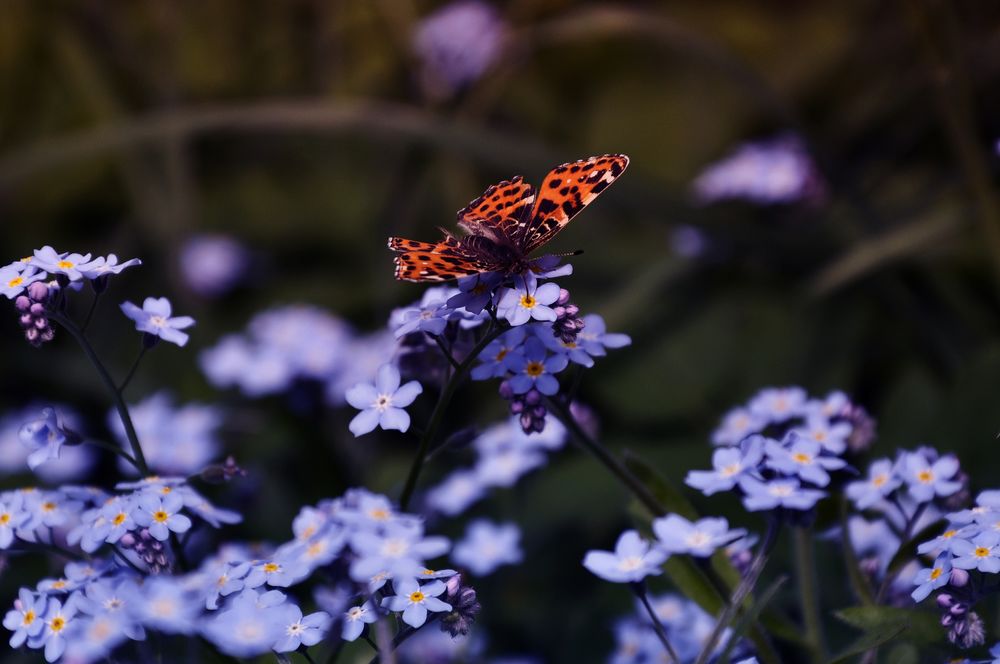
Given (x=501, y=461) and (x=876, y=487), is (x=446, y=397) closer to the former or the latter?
(x=876, y=487)

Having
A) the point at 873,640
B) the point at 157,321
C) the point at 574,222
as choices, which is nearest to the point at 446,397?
the point at 157,321

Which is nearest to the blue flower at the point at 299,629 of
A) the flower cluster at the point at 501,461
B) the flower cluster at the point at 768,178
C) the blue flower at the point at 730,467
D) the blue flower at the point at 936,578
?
the blue flower at the point at 730,467

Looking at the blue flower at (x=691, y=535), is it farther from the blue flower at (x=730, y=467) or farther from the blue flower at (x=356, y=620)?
the blue flower at (x=356, y=620)

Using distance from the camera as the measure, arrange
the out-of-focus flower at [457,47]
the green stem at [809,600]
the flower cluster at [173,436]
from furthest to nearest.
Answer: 1. the out-of-focus flower at [457,47]
2. the flower cluster at [173,436]
3. the green stem at [809,600]

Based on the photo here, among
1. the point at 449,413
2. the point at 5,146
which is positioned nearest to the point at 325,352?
the point at 449,413

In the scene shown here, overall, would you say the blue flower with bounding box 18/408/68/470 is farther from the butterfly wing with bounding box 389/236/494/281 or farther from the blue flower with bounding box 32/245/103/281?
the butterfly wing with bounding box 389/236/494/281

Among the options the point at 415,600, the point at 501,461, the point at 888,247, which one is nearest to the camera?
the point at 415,600

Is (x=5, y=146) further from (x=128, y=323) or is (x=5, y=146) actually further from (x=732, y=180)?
(x=732, y=180)

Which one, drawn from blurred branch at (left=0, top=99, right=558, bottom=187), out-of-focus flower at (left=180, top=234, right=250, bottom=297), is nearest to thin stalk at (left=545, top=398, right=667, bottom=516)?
blurred branch at (left=0, top=99, right=558, bottom=187)
